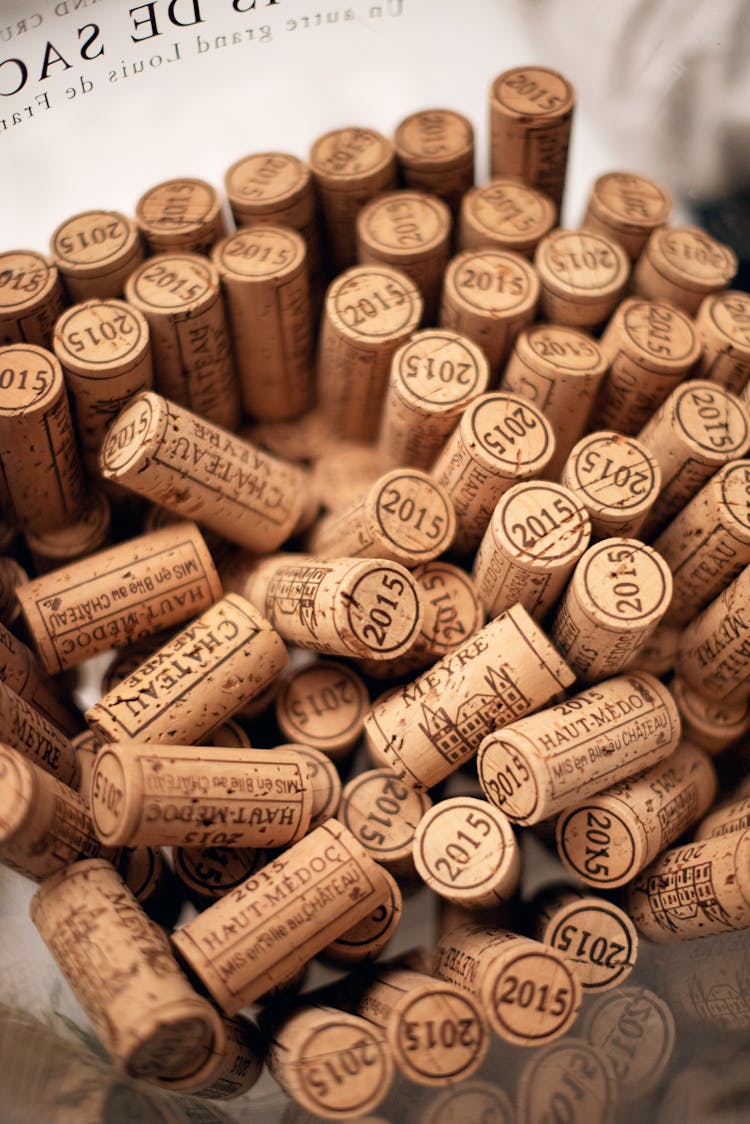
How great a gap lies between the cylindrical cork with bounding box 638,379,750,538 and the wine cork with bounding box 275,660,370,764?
19.0 inches

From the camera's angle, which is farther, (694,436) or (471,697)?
(694,436)

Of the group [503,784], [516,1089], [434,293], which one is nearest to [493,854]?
[503,784]

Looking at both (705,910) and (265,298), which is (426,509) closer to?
(265,298)

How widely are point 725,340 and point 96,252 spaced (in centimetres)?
84

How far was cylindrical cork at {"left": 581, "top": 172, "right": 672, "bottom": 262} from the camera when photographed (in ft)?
4.63

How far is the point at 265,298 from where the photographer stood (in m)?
1.35

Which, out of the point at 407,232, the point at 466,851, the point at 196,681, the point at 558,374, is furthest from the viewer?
the point at 407,232

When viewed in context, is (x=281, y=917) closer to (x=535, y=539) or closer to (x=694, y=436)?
(x=535, y=539)

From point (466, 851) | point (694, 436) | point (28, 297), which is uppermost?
point (28, 297)

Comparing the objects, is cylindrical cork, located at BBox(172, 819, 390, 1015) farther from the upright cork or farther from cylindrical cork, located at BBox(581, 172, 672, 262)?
cylindrical cork, located at BBox(581, 172, 672, 262)

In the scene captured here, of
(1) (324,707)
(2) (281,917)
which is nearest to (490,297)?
(1) (324,707)

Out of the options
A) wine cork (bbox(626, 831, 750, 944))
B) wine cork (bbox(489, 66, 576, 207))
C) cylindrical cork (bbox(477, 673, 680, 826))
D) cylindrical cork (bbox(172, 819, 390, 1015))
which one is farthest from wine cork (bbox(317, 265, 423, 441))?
wine cork (bbox(626, 831, 750, 944))

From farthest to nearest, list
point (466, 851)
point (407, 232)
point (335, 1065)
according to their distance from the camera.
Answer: point (407, 232) < point (466, 851) < point (335, 1065)

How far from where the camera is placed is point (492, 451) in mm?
1200
